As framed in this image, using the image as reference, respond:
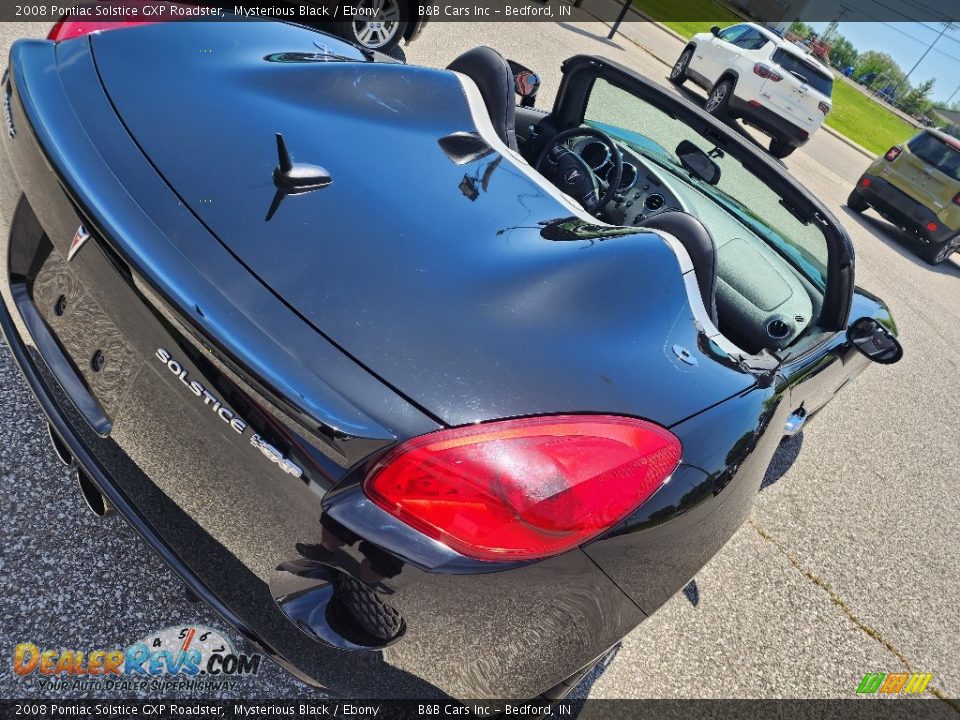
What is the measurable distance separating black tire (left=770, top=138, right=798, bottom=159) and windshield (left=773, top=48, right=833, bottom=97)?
0.91 meters

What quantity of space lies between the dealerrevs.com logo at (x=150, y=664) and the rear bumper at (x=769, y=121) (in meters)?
11.6

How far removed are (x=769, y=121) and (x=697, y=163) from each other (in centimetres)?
969

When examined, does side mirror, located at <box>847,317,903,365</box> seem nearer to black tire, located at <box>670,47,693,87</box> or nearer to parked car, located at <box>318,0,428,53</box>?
parked car, located at <box>318,0,428,53</box>

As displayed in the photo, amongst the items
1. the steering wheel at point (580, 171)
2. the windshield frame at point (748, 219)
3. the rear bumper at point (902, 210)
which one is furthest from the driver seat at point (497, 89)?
the rear bumper at point (902, 210)

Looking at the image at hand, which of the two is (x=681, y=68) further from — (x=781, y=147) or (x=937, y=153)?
(x=937, y=153)

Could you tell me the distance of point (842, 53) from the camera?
72438mm

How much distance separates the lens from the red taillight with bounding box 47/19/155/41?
1.87 metres

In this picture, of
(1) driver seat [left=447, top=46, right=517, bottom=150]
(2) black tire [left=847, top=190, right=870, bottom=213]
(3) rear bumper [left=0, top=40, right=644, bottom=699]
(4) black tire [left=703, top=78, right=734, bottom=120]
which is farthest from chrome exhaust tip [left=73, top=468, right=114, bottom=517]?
(2) black tire [left=847, top=190, right=870, bottom=213]

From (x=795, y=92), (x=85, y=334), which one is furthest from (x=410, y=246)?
(x=795, y=92)

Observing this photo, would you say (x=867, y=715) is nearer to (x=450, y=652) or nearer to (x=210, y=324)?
(x=450, y=652)

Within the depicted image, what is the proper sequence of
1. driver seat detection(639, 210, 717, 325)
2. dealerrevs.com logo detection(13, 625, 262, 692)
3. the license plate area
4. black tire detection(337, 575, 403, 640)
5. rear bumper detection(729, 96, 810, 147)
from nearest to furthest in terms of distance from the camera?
1. black tire detection(337, 575, 403, 640)
2. the license plate area
3. dealerrevs.com logo detection(13, 625, 262, 692)
4. driver seat detection(639, 210, 717, 325)
5. rear bumper detection(729, 96, 810, 147)

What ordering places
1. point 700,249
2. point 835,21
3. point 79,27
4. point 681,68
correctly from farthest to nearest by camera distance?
point 835,21 → point 681,68 → point 79,27 → point 700,249

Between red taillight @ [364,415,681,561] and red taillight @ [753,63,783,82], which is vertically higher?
red taillight @ [753,63,783,82]

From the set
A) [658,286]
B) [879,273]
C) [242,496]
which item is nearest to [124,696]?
[242,496]
